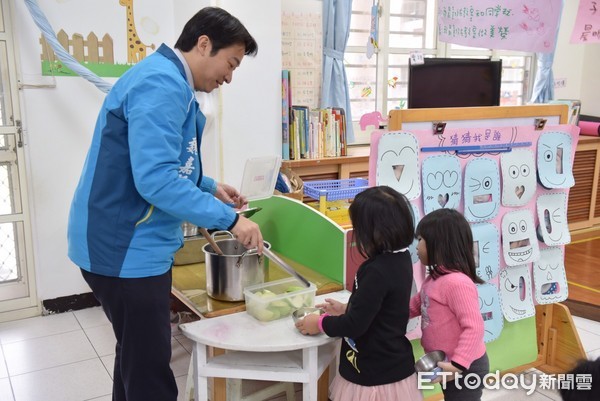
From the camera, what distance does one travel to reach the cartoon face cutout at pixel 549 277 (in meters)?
2.42

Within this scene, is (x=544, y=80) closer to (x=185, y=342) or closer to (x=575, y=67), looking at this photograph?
(x=575, y=67)

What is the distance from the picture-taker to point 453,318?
1.70 metres

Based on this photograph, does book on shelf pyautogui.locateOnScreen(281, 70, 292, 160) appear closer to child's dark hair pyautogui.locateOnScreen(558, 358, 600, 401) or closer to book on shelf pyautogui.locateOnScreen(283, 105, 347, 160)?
book on shelf pyautogui.locateOnScreen(283, 105, 347, 160)

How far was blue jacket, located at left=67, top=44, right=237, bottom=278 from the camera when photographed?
1.36m

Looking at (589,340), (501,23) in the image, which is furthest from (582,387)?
(589,340)

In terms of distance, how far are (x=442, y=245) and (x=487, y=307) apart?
69 cm

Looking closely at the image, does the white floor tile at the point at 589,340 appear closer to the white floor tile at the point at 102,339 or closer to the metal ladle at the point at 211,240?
the metal ladle at the point at 211,240

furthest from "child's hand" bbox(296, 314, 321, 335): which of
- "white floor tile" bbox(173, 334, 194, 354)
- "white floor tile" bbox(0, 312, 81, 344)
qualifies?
"white floor tile" bbox(0, 312, 81, 344)

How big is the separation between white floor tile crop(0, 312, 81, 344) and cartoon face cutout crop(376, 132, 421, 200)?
7.25 ft

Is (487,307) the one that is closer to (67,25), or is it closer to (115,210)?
(115,210)

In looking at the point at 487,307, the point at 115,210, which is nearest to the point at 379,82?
the point at 487,307

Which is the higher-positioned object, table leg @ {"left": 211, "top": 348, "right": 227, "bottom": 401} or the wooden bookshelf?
the wooden bookshelf

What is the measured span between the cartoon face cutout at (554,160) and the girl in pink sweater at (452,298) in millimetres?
820

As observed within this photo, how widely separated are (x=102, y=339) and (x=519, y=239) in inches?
88.9
